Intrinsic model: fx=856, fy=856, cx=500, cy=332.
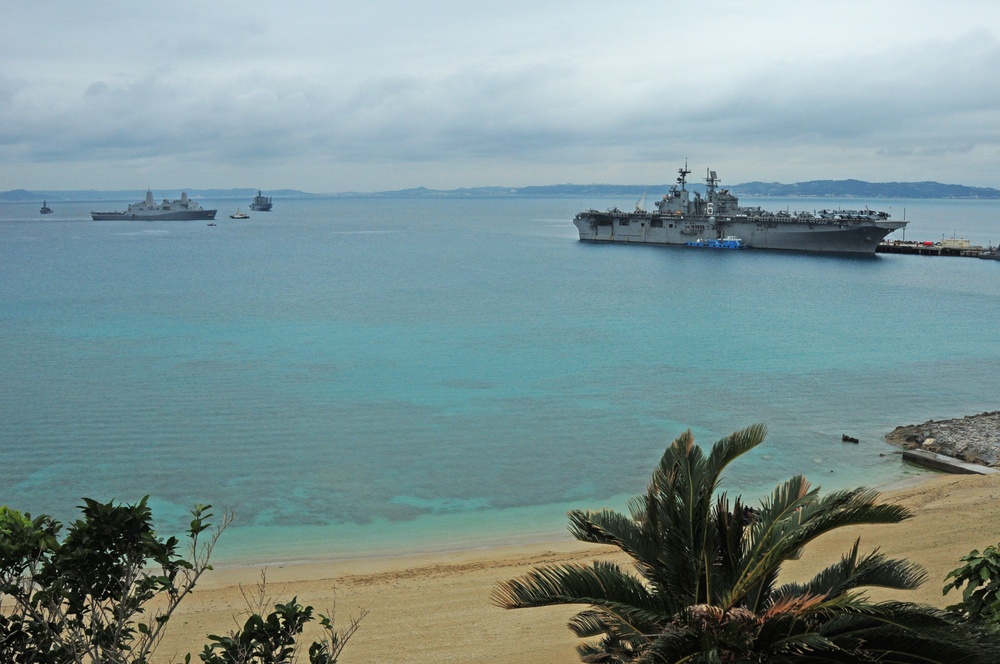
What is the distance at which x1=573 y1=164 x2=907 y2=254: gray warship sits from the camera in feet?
265

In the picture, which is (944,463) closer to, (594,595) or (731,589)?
(731,589)

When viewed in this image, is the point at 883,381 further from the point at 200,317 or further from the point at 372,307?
the point at 200,317

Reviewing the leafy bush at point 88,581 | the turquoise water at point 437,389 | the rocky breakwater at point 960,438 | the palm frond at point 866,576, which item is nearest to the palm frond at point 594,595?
the palm frond at point 866,576

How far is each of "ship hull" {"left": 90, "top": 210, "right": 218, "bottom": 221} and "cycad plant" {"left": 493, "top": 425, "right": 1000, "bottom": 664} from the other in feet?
488

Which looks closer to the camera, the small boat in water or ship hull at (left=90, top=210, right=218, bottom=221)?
the small boat in water

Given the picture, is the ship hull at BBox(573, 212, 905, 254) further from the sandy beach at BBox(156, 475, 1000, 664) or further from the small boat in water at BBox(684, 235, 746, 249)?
the sandy beach at BBox(156, 475, 1000, 664)

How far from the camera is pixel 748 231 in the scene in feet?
290

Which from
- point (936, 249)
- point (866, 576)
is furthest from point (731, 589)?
point (936, 249)

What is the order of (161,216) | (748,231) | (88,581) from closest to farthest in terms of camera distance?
1. (88,581)
2. (748,231)
3. (161,216)

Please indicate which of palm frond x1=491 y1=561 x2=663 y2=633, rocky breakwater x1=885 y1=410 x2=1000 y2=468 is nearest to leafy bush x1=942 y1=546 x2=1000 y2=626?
palm frond x1=491 y1=561 x2=663 y2=633

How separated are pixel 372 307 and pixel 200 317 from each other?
9.09 m

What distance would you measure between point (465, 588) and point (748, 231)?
266 feet

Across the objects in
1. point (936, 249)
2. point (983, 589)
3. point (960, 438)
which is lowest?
point (960, 438)

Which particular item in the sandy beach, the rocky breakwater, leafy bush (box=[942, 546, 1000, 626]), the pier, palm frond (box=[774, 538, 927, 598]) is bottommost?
the sandy beach
